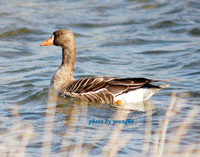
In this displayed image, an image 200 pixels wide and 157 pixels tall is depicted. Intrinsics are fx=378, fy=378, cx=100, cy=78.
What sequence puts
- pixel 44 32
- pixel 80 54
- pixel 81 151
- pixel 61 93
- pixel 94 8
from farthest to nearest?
pixel 94 8, pixel 44 32, pixel 80 54, pixel 61 93, pixel 81 151

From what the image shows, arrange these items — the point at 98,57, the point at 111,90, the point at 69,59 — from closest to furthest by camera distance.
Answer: the point at 111,90
the point at 69,59
the point at 98,57

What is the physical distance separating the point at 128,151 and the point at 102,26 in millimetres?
11830

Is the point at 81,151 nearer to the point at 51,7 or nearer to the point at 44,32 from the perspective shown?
the point at 44,32

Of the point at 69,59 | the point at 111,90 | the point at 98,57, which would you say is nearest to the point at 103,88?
the point at 111,90

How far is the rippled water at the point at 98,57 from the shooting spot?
6.81 meters

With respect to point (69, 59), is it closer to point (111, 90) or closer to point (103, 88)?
point (103, 88)

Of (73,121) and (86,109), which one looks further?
(86,109)

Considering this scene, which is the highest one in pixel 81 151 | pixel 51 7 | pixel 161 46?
pixel 51 7

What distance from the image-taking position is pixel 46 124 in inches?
276

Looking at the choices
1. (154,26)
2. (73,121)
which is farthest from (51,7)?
(73,121)

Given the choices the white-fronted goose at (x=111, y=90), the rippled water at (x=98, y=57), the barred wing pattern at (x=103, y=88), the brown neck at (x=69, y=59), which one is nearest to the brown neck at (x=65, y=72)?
the brown neck at (x=69, y=59)

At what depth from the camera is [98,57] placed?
13.2 m

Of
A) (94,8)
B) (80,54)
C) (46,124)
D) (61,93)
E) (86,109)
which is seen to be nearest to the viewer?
(46,124)

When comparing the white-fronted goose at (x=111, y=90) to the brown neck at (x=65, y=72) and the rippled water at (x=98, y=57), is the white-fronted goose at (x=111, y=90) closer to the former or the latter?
the rippled water at (x=98, y=57)
